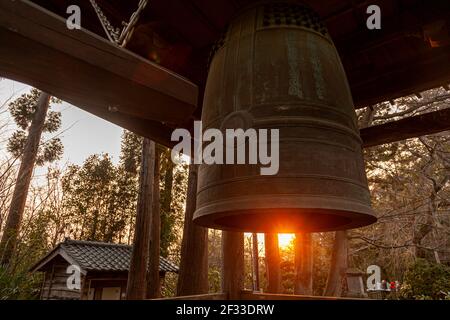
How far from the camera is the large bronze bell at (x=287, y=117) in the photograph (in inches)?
48.0

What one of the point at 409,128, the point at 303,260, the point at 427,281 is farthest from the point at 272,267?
the point at 427,281

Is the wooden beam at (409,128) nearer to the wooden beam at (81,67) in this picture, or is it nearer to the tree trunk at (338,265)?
the wooden beam at (81,67)

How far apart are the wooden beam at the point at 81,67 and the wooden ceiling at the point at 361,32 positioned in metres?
1.07

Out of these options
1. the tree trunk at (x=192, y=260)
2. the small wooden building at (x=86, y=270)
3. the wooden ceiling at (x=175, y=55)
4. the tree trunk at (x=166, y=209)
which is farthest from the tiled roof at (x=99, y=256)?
the wooden ceiling at (x=175, y=55)

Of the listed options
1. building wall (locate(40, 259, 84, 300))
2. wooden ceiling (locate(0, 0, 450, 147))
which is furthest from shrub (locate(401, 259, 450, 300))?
building wall (locate(40, 259, 84, 300))

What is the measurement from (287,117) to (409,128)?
80.4 inches

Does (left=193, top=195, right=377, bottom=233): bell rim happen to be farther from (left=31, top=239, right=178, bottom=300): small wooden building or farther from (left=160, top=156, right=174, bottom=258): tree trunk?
(left=160, top=156, right=174, bottom=258): tree trunk

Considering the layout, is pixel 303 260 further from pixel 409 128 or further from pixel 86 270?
pixel 86 270

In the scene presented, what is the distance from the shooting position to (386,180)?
10164 mm

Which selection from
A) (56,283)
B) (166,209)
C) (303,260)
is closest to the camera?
(303,260)

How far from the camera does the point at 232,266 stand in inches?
123
